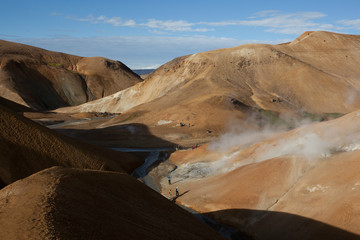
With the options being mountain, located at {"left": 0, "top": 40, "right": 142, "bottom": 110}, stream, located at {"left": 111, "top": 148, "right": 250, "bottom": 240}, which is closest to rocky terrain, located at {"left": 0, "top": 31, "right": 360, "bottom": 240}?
stream, located at {"left": 111, "top": 148, "right": 250, "bottom": 240}

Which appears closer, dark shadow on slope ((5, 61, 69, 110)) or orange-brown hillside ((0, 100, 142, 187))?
orange-brown hillside ((0, 100, 142, 187))

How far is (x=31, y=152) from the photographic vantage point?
21.9 meters

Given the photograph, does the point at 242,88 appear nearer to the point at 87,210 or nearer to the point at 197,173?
the point at 197,173

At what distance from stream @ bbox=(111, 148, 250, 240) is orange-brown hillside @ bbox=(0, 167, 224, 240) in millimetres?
3109

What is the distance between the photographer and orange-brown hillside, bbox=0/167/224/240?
29.3 feet

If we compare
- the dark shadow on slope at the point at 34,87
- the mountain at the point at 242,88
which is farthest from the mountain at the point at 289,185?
the dark shadow on slope at the point at 34,87

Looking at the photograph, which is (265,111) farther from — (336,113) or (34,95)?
(34,95)

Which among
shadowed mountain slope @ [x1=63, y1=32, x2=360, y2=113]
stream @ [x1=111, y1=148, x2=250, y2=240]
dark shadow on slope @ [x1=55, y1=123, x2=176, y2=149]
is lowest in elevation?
stream @ [x1=111, y1=148, x2=250, y2=240]

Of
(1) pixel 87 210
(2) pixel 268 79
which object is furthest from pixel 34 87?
(1) pixel 87 210

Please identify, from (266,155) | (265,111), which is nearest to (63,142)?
(266,155)

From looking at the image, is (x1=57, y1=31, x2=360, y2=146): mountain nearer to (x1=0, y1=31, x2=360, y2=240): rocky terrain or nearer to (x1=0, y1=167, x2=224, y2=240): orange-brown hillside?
(x1=0, y1=31, x2=360, y2=240): rocky terrain

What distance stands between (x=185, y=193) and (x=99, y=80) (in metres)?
91.7

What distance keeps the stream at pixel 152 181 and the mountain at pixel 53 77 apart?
5444 cm

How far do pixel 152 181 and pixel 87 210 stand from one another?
1620 centimetres
